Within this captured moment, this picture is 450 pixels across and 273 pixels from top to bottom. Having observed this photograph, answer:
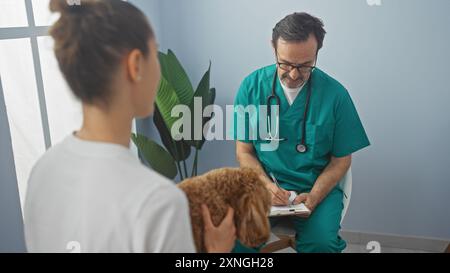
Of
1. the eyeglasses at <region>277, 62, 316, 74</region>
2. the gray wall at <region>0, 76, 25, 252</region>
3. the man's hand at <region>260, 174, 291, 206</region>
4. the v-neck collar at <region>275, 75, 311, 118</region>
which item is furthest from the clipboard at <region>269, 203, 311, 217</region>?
the gray wall at <region>0, 76, 25, 252</region>

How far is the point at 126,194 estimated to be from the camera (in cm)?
48

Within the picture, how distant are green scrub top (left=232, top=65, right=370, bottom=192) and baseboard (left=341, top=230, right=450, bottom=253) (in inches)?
13.1

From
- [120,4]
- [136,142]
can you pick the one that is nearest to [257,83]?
[136,142]

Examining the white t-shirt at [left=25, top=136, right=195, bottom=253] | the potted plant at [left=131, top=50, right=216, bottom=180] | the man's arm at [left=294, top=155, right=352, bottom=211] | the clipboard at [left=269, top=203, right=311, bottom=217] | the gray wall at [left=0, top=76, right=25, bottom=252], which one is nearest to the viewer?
the white t-shirt at [left=25, top=136, right=195, bottom=253]

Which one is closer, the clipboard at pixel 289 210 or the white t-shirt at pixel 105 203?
the white t-shirt at pixel 105 203

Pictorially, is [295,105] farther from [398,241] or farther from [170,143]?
[398,241]

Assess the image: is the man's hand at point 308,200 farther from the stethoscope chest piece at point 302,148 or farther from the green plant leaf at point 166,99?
the green plant leaf at point 166,99

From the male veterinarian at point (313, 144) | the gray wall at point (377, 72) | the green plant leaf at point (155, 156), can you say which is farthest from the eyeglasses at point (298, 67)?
the green plant leaf at point (155, 156)

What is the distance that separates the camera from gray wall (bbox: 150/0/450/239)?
117 centimetres

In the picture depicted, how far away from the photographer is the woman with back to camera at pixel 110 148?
0.48 meters

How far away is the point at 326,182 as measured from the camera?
115cm

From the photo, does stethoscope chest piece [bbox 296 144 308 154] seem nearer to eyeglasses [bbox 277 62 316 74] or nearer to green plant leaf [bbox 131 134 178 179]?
eyeglasses [bbox 277 62 316 74]

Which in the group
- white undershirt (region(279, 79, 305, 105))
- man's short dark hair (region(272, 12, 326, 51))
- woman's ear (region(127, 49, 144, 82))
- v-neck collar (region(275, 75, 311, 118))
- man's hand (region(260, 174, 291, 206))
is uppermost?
man's short dark hair (region(272, 12, 326, 51))
